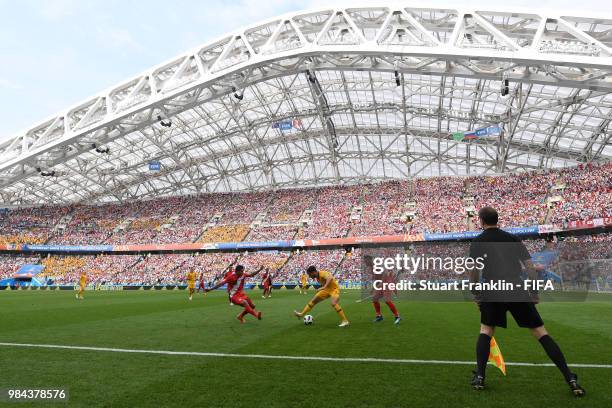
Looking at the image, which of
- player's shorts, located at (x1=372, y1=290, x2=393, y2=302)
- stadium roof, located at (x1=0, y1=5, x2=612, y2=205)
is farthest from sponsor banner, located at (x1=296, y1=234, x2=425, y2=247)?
player's shorts, located at (x1=372, y1=290, x2=393, y2=302)

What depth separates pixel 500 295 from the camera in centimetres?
478

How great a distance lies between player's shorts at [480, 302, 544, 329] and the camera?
4770 millimetres

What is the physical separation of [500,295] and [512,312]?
25 centimetres

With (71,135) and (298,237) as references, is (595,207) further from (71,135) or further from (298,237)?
(71,135)

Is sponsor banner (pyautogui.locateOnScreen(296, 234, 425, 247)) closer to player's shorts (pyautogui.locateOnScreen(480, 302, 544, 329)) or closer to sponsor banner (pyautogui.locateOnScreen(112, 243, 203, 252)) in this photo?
sponsor banner (pyautogui.locateOnScreen(112, 243, 203, 252))

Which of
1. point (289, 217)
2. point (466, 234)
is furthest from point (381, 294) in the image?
point (289, 217)

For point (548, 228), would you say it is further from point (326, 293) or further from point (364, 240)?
point (326, 293)

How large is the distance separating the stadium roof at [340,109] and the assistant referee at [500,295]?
22.8 metres

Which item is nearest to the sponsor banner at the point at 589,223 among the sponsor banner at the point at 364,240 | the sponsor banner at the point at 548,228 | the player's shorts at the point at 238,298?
the sponsor banner at the point at 548,228

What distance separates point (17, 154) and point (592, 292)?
44456 millimetres

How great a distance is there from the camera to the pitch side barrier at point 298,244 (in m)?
33.7

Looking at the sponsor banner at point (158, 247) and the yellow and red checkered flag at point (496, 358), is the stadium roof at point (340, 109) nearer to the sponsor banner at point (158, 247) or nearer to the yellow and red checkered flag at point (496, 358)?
the sponsor banner at point (158, 247)

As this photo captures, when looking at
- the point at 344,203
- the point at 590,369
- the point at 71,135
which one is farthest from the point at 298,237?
the point at 590,369

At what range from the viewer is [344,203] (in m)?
50.8
